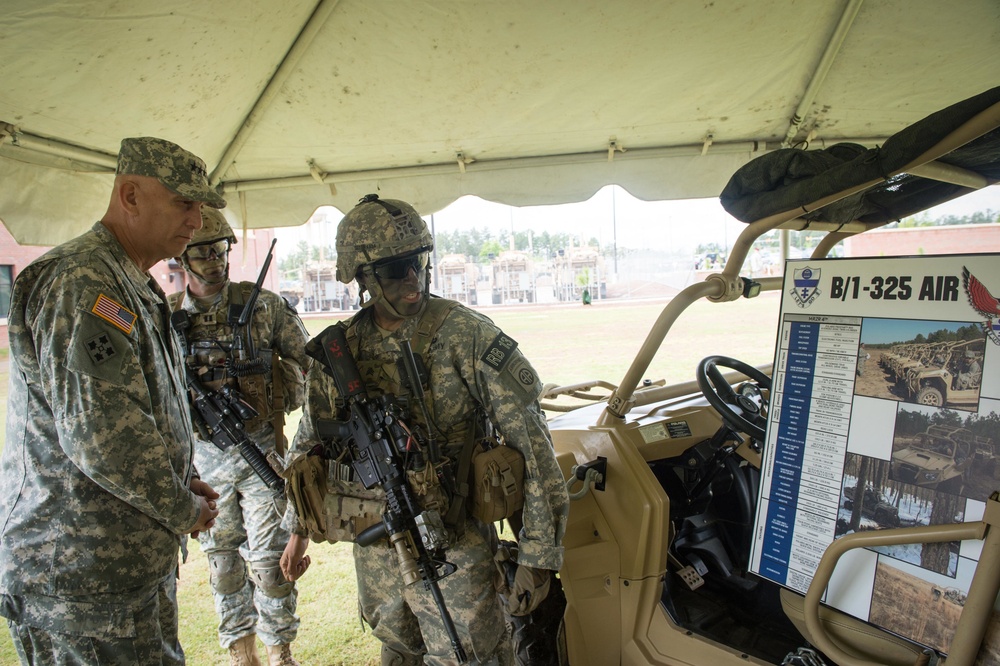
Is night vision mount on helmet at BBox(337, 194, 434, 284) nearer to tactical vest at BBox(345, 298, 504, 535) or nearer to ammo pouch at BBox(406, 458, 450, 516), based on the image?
tactical vest at BBox(345, 298, 504, 535)

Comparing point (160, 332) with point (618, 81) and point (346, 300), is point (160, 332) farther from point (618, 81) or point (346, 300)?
point (346, 300)

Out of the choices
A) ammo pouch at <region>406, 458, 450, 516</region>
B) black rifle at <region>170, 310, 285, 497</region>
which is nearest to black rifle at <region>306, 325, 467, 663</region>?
ammo pouch at <region>406, 458, 450, 516</region>

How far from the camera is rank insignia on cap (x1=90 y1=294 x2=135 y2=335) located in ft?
5.35

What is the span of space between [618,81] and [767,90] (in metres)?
0.83

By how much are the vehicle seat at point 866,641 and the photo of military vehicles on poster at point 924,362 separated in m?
0.55

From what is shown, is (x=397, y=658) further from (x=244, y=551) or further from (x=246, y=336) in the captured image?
(x=246, y=336)

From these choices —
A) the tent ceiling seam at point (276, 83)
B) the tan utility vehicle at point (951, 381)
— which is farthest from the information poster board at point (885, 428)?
the tent ceiling seam at point (276, 83)

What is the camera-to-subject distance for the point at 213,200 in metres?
2.00

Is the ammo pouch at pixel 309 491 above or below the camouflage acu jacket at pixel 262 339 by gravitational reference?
below

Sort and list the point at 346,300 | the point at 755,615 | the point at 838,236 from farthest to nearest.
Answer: the point at 346,300
the point at 755,615
the point at 838,236

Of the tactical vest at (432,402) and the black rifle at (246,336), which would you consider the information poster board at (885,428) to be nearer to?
the tactical vest at (432,402)

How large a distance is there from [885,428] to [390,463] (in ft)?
4.45

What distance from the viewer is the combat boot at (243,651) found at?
9.85ft

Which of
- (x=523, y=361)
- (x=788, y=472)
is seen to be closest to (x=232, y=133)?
(x=523, y=361)
